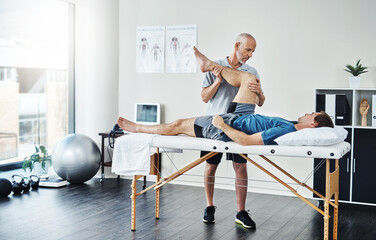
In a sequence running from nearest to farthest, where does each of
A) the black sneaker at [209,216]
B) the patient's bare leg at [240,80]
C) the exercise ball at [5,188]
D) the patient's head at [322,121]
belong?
the patient's head at [322,121], the patient's bare leg at [240,80], the black sneaker at [209,216], the exercise ball at [5,188]

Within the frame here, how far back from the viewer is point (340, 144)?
2.94 m

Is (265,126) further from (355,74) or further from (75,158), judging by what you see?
(75,158)

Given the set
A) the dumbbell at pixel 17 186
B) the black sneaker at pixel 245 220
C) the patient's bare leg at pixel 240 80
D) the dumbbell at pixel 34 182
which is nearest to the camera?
the patient's bare leg at pixel 240 80

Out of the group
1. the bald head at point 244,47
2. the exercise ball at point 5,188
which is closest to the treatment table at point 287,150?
the bald head at point 244,47

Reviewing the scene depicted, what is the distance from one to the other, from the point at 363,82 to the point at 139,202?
2.16m

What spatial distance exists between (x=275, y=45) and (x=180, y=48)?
955 millimetres

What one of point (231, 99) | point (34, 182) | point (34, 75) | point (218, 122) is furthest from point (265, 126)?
point (34, 75)

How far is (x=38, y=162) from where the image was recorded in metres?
4.77

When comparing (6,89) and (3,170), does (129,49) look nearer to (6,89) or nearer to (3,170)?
(6,89)

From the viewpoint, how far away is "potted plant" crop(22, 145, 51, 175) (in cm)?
466

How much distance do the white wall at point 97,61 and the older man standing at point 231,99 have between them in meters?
1.90

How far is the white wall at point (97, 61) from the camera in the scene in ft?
16.8

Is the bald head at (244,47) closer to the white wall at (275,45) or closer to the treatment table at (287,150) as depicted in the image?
the treatment table at (287,150)

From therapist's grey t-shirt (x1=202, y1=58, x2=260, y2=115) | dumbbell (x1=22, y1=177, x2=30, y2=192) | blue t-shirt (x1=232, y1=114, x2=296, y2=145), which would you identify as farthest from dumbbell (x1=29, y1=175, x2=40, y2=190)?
blue t-shirt (x1=232, y1=114, x2=296, y2=145)
